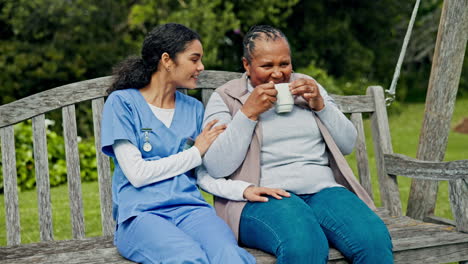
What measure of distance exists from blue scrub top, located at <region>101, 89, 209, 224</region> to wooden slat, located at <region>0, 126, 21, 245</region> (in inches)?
21.2

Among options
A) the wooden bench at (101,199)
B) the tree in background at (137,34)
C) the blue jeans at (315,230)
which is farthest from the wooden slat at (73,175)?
the tree in background at (137,34)

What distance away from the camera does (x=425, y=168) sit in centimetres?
341

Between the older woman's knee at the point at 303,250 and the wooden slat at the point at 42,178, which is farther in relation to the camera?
the wooden slat at the point at 42,178

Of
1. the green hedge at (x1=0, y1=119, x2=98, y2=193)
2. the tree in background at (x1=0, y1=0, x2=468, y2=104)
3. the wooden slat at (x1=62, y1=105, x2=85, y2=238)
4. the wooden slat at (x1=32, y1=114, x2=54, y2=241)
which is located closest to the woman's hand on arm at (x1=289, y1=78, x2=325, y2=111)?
the wooden slat at (x1=62, y1=105, x2=85, y2=238)

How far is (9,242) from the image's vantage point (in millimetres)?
3305

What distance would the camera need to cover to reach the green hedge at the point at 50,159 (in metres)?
7.36

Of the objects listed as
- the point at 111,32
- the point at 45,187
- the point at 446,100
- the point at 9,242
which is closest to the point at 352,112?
the point at 446,100

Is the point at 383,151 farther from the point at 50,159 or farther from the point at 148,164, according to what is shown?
the point at 50,159

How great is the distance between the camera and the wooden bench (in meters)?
3.03

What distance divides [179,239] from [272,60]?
0.97 meters

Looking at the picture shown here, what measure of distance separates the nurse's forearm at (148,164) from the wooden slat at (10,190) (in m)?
0.64

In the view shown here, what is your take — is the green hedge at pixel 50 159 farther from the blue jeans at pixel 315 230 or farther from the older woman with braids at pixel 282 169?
the blue jeans at pixel 315 230

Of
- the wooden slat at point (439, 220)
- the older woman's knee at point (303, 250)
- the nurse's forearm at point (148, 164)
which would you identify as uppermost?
the nurse's forearm at point (148, 164)

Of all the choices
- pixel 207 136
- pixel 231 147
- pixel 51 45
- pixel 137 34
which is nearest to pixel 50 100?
pixel 207 136
